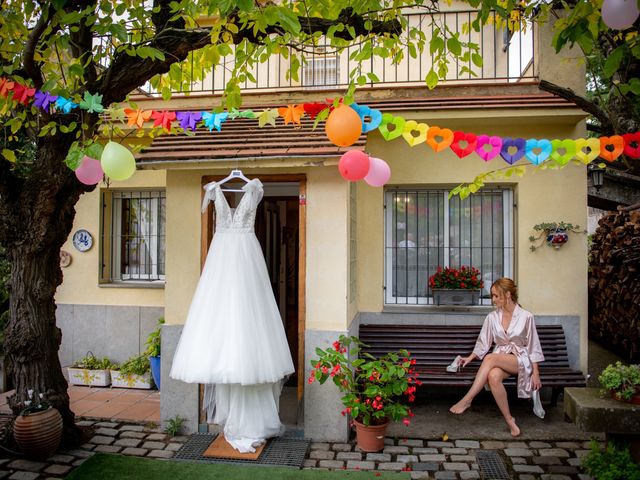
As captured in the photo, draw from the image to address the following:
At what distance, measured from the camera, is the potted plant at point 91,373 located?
282 inches

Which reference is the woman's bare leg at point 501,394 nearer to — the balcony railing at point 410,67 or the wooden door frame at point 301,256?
the wooden door frame at point 301,256

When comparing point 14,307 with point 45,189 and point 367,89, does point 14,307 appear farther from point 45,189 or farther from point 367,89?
point 367,89

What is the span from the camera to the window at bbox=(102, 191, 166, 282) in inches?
310

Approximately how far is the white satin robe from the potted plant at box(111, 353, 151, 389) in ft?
15.2

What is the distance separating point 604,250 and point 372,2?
799 centimetres

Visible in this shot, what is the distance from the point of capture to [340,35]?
15.4ft

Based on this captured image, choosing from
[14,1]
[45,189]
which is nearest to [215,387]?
[45,189]

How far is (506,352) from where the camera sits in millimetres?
5598

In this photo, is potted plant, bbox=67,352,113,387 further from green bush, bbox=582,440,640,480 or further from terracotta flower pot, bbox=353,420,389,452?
green bush, bbox=582,440,640,480

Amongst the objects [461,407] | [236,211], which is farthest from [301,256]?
[461,407]

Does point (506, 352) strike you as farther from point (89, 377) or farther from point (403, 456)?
point (89, 377)

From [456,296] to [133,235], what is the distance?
17.0 ft

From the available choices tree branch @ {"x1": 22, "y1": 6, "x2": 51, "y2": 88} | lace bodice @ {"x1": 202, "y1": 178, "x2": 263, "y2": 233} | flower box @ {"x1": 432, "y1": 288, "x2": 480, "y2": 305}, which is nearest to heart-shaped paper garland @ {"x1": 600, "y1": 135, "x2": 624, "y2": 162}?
flower box @ {"x1": 432, "y1": 288, "x2": 480, "y2": 305}

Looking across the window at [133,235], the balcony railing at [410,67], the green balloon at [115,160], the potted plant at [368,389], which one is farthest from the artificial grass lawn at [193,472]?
the balcony railing at [410,67]
